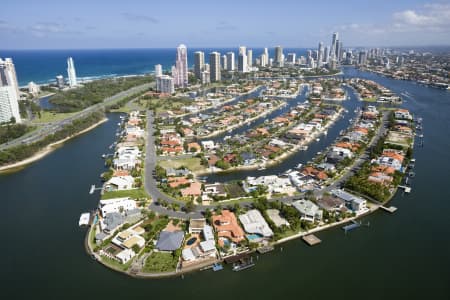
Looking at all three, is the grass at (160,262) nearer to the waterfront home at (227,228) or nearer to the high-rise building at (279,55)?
the waterfront home at (227,228)

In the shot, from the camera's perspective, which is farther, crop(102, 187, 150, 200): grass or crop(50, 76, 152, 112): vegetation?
crop(50, 76, 152, 112): vegetation

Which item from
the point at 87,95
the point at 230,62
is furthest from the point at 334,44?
the point at 87,95

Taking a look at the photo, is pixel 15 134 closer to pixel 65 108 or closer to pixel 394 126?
pixel 65 108

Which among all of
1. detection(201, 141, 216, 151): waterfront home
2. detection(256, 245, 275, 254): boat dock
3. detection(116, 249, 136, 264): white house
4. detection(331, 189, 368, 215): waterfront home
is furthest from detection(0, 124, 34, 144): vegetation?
detection(331, 189, 368, 215): waterfront home

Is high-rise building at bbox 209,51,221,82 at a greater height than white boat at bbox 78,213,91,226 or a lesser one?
greater

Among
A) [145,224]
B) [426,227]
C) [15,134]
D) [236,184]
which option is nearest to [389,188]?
[426,227]

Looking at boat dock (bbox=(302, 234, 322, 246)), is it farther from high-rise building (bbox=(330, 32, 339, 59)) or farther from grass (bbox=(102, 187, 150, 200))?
high-rise building (bbox=(330, 32, 339, 59))

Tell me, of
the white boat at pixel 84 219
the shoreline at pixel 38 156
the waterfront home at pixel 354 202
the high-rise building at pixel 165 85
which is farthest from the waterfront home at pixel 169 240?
the high-rise building at pixel 165 85

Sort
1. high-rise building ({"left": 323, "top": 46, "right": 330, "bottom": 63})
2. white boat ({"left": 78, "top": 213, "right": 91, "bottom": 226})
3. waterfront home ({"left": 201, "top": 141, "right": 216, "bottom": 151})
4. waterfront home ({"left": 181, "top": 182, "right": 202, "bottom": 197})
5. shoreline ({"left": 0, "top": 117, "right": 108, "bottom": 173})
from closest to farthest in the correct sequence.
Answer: white boat ({"left": 78, "top": 213, "right": 91, "bottom": 226}) < waterfront home ({"left": 181, "top": 182, "right": 202, "bottom": 197}) < shoreline ({"left": 0, "top": 117, "right": 108, "bottom": 173}) < waterfront home ({"left": 201, "top": 141, "right": 216, "bottom": 151}) < high-rise building ({"left": 323, "top": 46, "right": 330, "bottom": 63})
